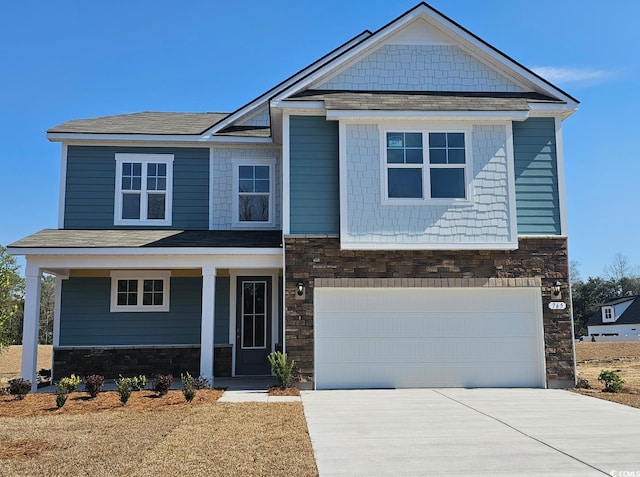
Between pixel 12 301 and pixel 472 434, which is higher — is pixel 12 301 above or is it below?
above

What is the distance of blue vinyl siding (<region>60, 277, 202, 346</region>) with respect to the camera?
14102mm

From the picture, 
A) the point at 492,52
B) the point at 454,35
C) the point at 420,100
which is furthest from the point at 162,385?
the point at 492,52

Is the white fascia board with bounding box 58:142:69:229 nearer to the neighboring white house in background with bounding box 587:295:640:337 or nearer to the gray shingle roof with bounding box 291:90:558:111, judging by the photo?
the gray shingle roof with bounding box 291:90:558:111

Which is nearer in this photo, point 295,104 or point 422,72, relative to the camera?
point 295,104

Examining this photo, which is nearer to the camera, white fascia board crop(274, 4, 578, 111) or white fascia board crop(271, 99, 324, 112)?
white fascia board crop(271, 99, 324, 112)

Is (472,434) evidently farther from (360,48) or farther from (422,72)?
(360,48)

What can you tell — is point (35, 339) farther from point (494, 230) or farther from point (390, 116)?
point (494, 230)

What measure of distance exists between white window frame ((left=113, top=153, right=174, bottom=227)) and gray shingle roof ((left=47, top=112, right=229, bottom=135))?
61 centimetres

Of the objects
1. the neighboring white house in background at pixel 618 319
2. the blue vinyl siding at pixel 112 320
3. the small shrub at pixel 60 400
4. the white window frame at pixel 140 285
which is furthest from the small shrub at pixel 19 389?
the neighboring white house in background at pixel 618 319

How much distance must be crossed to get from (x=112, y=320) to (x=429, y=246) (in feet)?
25.9

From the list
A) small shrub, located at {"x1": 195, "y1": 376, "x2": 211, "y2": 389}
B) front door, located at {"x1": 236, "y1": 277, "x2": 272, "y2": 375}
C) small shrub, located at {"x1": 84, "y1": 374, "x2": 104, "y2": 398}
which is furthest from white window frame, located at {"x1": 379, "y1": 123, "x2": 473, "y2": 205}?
small shrub, located at {"x1": 84, "y1": 374, "x2": 104, "y2": 398}

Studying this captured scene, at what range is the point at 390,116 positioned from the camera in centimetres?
1185

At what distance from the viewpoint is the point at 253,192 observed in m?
14.6

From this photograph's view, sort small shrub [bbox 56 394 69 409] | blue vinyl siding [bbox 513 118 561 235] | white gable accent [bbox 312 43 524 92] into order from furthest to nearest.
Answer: white gable accent [bbox 312 43 524 92]
blue vinyl siding [bbox 513 118 561 235]
small shrub [bbox 56 394 69 409]
